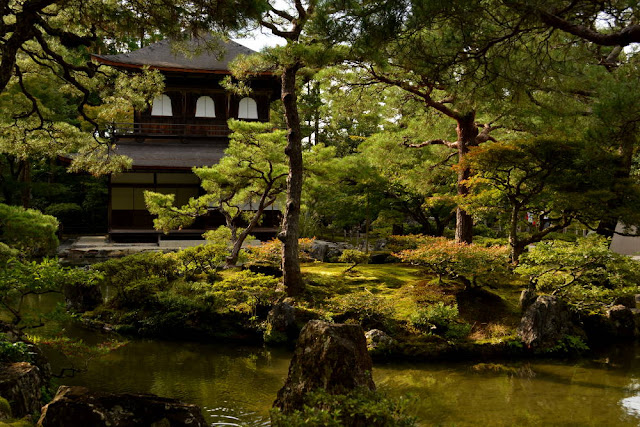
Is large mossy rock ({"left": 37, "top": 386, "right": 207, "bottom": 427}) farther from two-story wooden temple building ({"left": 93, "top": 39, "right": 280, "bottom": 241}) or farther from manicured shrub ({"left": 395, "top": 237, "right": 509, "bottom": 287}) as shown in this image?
two-story wooden temple building ({"left": 93, "top": 39, "right": 280, "bottom": 241})

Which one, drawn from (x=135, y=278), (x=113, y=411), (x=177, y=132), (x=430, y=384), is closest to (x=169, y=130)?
(x=177, y=132)

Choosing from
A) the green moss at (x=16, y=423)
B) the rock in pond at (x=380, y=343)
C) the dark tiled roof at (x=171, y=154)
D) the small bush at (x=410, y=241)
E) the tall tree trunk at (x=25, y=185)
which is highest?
the dark tiled roof at (x=171, y=154)

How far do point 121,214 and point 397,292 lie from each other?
1227cm

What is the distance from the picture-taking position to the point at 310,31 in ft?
17.0

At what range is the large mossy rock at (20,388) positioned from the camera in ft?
13.6

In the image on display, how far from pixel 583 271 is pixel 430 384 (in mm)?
3914

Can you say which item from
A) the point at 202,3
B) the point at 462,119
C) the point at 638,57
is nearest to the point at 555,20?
the point at 638,57

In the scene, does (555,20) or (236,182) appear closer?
(555,20)

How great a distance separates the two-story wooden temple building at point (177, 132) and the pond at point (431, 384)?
34.4 ft

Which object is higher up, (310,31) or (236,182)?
(310,31)

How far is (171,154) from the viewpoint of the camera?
59.7ft

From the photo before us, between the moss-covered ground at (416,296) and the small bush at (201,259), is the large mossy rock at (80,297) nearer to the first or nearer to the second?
the small bush at (201,259)

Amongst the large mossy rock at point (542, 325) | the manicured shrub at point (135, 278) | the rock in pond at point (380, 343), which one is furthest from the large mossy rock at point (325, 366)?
the manicured shrub at point (135, 278)

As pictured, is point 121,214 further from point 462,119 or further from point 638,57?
point 638,57
